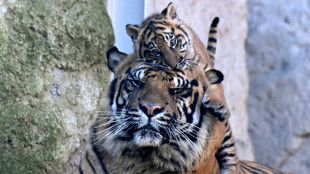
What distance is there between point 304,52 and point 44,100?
2958mm

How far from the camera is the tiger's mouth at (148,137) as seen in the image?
2.45 m

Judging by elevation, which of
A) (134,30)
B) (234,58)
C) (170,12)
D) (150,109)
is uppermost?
(234,58)

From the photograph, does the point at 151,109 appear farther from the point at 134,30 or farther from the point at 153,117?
the point at 134,30

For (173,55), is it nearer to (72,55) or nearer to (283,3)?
(72,55)

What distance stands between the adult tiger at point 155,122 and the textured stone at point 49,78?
82 cm

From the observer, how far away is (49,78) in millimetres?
3750

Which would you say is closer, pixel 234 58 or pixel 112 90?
pixel 112 90

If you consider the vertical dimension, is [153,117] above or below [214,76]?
below

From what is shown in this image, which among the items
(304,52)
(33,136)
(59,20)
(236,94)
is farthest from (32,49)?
(304,52)

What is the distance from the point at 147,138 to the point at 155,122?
0.29 feet

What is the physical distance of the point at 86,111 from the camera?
400cm

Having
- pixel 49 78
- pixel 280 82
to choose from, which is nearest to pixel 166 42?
pixel 49 78

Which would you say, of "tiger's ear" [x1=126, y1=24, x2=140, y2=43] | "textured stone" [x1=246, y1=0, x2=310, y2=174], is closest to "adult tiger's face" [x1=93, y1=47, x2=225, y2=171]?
"tiger's ear" [x1=126, y1=24, x2=140, y2=43]

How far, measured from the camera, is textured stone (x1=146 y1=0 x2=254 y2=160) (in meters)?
5.35
